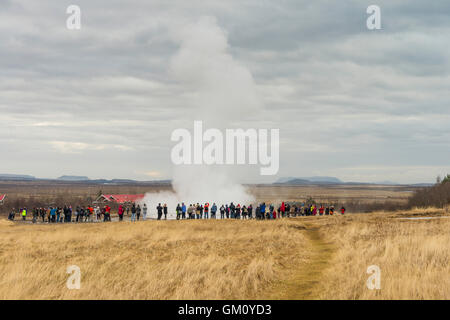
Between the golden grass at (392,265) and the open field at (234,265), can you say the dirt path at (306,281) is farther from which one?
the golden grass at (392,265)

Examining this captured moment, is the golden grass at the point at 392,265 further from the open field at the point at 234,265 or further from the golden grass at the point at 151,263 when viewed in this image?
the golden grass at the point at 151,263

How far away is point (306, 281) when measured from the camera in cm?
1368

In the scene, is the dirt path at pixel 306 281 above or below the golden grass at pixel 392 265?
Result: below

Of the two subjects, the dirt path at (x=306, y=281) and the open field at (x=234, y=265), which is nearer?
the dirt path at (x=306, y=281)

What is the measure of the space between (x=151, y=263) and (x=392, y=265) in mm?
8342

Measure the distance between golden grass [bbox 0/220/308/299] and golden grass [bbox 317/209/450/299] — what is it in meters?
1.99

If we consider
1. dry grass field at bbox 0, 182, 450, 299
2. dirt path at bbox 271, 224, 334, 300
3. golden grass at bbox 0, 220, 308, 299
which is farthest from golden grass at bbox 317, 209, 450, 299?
golden grass at bbox 0, 220, 308, 299

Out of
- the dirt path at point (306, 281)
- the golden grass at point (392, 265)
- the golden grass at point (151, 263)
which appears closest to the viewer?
the golden grass at point (392, 265)

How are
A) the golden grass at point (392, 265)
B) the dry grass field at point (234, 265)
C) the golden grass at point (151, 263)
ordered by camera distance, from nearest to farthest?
the golden grass at point (392, 265)
the dry grass field at point (234, 265)
the golden grass at point (151, 263)

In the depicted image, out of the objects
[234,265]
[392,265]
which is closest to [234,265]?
[234,265]

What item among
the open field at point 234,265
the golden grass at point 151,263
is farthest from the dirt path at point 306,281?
the golden grass at point 151,263

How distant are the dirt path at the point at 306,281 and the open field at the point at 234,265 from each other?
3 cm

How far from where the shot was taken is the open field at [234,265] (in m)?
12.2
